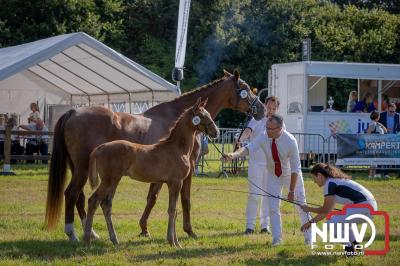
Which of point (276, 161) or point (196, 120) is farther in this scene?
point (276, 161)

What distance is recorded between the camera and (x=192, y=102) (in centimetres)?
1209

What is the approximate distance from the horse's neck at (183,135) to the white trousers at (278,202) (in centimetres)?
124

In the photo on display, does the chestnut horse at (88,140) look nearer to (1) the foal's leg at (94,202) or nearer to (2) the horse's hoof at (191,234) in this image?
(2) the horse's hoof at (191,234)

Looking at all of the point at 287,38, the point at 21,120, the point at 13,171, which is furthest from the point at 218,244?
the point at 287,38

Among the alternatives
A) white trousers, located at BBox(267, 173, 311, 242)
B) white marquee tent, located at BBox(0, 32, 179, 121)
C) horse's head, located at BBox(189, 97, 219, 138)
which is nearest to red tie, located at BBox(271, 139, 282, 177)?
white trousers, located at BBox(267, 173, 311, 242)

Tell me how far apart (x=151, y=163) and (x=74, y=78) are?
52.8ft

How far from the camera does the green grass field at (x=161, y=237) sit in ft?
30.2

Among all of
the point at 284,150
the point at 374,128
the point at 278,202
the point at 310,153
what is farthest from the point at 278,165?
the point at 310,153

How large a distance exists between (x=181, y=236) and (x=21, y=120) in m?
18.0

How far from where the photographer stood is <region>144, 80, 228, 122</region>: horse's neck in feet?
39.3

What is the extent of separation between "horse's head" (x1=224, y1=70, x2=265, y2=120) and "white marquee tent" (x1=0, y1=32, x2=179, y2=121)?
6802mm

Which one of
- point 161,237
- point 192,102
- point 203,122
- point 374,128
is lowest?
point 161,237

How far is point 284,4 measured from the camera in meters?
47.6

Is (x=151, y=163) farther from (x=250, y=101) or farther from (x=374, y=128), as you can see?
(x=374, y=128)
